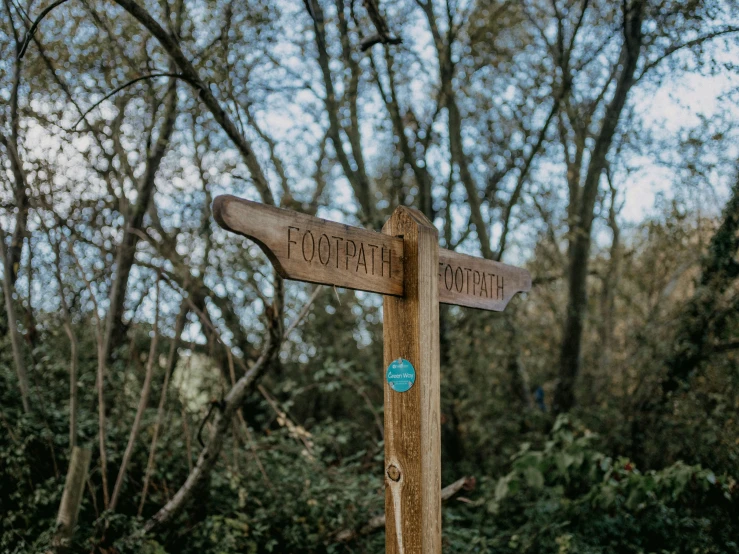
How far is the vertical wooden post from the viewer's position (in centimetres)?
239

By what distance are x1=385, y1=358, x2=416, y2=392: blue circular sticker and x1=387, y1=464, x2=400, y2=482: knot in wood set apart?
0.28 metres

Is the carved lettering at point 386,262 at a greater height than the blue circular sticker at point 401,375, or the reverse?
the carved lettering at point 386,262

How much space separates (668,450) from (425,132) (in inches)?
161

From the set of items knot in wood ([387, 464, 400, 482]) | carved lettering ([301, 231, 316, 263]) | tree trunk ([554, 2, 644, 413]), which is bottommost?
knot in wood ([387, 464, 400, 482])

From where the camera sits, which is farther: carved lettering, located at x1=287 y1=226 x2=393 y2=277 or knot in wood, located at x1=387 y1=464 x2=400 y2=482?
knot in wood, located at x1=387 y1=464 x2=400 y2=482

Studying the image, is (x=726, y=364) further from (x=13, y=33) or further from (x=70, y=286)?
(x=13, y=33)

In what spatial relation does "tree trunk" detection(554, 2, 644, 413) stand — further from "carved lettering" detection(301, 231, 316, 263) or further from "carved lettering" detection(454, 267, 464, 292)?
"carved lettering" detection(301, 231, 316, 263)

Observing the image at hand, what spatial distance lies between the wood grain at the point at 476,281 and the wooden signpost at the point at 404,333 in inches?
6.1

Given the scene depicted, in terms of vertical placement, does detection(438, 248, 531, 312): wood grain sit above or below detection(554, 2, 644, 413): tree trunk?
below

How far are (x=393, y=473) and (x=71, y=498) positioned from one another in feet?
7.81

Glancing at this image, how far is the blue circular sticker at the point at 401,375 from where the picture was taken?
95.2 inches

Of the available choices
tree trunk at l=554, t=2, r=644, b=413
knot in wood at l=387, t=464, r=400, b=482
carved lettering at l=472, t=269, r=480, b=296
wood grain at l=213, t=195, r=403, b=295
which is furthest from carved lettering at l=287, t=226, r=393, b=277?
tree trunk at l=554, t=2, r=644, b=413

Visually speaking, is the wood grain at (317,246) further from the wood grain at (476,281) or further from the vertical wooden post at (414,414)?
the wood grain at (476,281)

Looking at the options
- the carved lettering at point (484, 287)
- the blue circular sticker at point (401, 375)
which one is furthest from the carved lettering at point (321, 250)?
the carved lettering at point (484, 287)
